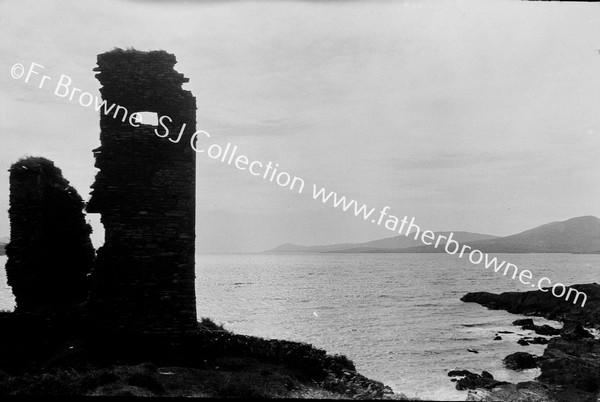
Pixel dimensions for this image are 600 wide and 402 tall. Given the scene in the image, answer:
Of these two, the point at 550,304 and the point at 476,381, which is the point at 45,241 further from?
the point at 550,304

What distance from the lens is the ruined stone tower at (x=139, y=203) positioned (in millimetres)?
12539

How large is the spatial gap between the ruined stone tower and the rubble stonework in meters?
1.92

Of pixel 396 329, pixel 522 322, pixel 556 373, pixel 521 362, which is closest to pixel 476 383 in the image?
pixel 556 373

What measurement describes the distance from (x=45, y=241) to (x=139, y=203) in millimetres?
3483

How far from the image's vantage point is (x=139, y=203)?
41.5 ft

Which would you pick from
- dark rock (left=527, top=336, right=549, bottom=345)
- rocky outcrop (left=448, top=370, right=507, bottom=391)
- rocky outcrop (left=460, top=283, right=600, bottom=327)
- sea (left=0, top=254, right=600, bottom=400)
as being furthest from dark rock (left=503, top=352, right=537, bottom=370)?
rocky outcrop (left=460, top=283, right=600, bottom=327)

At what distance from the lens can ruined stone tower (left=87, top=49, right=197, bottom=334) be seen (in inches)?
494

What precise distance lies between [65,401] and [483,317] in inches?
1746

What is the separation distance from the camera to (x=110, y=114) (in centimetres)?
1256

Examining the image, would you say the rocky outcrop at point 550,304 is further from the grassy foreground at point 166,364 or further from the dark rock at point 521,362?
the grassy foreground at point 166,364

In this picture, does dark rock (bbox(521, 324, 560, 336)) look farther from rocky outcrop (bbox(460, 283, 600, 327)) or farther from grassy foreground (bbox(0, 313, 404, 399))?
grassy foreground (bbox(0, 313, 404, 399))

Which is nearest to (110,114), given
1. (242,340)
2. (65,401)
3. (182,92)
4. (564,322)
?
(182,92)

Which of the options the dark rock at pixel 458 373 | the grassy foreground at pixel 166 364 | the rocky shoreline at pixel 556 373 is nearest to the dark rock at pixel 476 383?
the rocky shoreline at pixel 556 373

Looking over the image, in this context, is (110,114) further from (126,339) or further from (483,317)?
(483,317)
